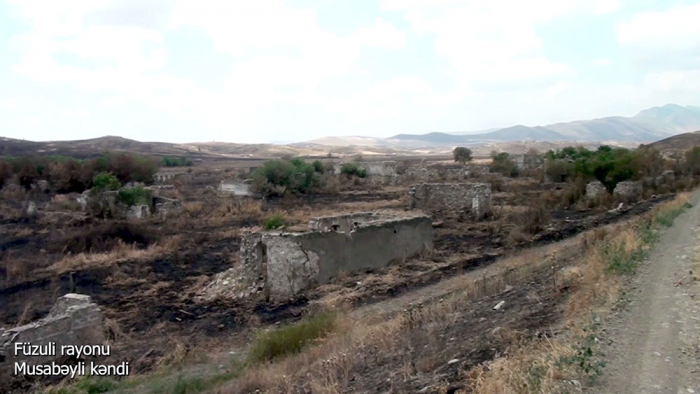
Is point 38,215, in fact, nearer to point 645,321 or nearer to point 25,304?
point 25,304

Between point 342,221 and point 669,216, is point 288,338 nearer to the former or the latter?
point 342,221

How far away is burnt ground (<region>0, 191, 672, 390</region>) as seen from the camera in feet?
37.1

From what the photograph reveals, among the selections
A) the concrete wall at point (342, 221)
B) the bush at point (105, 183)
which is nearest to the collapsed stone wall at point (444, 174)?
the bush at point (105, 183)

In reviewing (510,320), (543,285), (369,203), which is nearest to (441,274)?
(543,285)

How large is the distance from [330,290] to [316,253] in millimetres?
1030

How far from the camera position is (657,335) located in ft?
20.6

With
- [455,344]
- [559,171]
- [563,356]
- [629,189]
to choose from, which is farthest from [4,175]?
[563,356]

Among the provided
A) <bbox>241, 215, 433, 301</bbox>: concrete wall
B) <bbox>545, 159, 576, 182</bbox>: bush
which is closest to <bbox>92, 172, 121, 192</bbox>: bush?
<bbox>241, 215, 433, 301</bbox>: concrete wall

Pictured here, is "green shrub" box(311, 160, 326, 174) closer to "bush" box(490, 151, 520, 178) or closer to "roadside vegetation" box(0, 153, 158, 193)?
"roadside vegetation" box(0, 153, 158, 193)

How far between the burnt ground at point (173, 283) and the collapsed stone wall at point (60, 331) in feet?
1.88

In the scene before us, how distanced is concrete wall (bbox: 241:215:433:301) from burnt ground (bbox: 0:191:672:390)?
46 centimetres

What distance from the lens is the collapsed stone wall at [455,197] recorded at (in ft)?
84.4

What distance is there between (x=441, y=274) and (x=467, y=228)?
8.11 metres

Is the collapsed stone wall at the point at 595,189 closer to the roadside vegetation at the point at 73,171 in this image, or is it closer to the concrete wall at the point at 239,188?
the concrete wall at the point at 239,188
